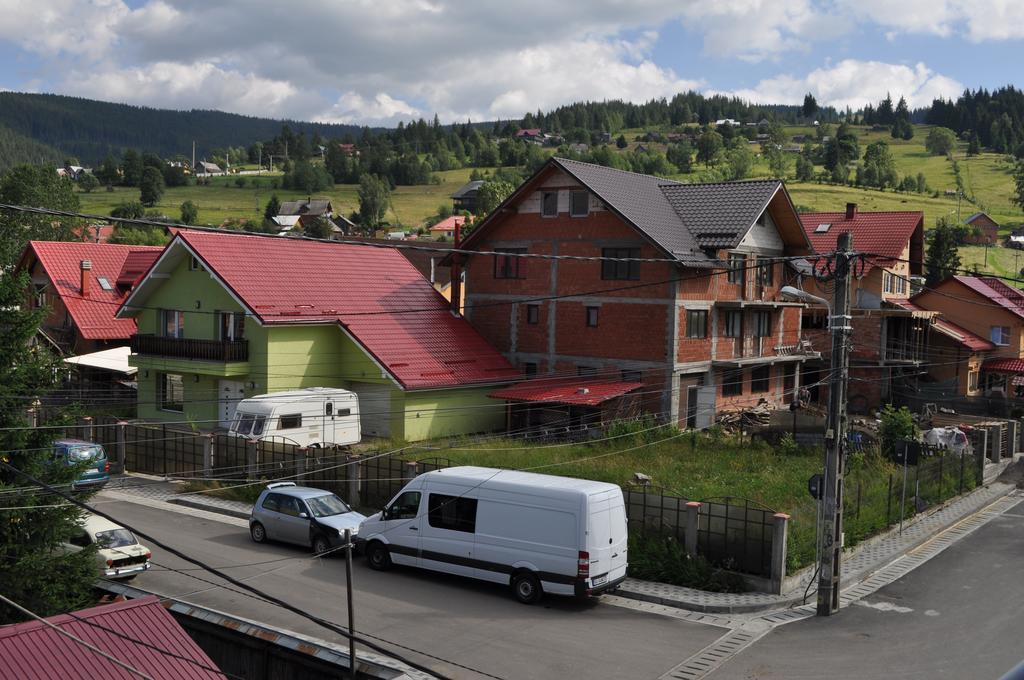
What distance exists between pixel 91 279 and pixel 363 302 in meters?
21.6

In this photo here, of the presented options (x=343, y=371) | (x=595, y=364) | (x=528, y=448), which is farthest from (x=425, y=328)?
(x=528, y=448)

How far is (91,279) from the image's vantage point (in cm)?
4984

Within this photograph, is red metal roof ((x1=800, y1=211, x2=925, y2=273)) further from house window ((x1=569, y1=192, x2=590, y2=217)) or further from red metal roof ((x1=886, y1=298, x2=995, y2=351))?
house window ((x1=569, y1=192, x2=590, y2=217))

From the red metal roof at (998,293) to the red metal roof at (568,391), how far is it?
101ft

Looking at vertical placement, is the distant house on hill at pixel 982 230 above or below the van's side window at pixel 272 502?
above

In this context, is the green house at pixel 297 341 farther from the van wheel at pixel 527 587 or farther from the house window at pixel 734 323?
the van wheel at pixel 527 587

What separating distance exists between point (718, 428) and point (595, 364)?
553cm

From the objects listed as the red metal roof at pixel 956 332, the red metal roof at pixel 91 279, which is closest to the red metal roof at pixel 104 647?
the red metal roof at pixel 91 279

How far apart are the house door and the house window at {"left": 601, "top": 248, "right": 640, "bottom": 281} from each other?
14999 millimetres

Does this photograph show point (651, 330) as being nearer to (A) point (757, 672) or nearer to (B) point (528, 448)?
(B) point (528, 448)

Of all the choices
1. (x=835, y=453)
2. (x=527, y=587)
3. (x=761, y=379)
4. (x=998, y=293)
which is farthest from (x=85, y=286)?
(x=998, y=293)

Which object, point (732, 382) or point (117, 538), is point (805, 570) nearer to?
point (117, 538)

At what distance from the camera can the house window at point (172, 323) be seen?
123 ft

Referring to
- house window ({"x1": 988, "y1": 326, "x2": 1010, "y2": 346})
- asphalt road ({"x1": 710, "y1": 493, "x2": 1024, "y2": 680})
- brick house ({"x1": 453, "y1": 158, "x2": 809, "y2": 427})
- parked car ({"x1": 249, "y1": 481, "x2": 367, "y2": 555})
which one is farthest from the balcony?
house window ({"x1": 988, "y1": 326, "x2": 1010, "y2": 346})
